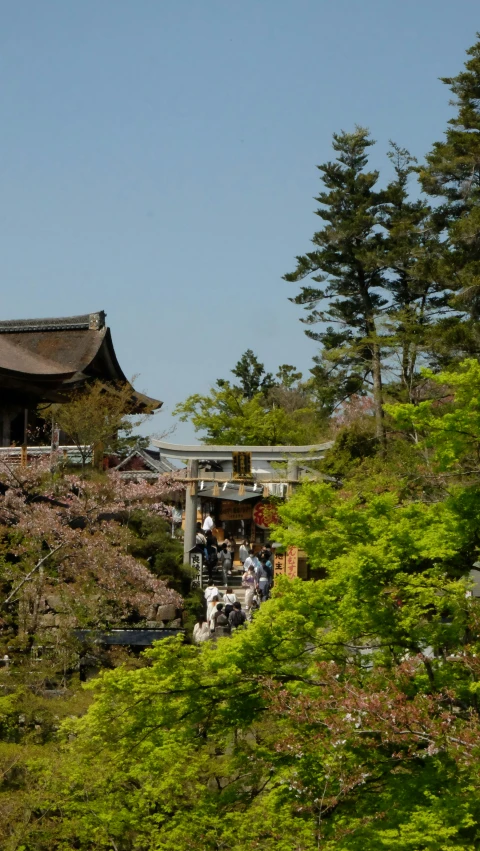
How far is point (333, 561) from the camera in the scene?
10.3 meters

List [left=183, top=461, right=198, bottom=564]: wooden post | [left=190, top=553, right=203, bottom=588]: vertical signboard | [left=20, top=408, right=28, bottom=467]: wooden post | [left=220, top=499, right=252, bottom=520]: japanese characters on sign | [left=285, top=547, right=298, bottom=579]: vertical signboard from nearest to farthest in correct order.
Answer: [left=20, top=408, right=28, bottom=467]: wooden post → [left=285, top=547, right=298, bottom=579]: vertical signboard → [left=190, top=553, right=203, bottom=588]: vertical signboard → [left=183, top=461, right=198, bottom=564]: wooden post → [left=220, top=499, right=252, bottom=520]: japanese characters on sign

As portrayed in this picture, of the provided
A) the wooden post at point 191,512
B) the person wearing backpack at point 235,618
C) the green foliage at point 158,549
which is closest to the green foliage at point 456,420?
the person wearing backpack at point 235,618

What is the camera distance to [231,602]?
21844mm

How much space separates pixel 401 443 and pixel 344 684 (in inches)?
614

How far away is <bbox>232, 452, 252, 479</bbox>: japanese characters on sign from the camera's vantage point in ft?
88.5

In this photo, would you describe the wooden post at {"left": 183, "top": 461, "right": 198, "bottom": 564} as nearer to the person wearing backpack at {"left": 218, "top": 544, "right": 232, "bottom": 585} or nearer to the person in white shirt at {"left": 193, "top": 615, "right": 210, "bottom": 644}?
the person wearing backpack at {"left": 218, "top": 544, "right": 232, "bottom": 585}

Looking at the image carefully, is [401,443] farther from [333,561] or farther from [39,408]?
[333,561]

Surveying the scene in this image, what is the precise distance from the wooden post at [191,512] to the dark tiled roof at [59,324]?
10140 mm

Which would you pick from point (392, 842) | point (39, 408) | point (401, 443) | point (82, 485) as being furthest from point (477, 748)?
point (39, 408)

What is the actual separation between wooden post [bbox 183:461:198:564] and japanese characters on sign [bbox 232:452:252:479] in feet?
3.34

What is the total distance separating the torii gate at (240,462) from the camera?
26.1 metres

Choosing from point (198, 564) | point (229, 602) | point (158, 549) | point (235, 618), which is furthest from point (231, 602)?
point (158, 549)

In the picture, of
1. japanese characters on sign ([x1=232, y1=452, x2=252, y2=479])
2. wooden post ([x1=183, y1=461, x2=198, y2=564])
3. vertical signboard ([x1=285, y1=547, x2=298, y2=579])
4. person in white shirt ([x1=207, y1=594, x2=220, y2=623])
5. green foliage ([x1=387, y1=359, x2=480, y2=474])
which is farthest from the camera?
japanese characters on sign ([x1=232, y1=452, x2=252, y2=479])

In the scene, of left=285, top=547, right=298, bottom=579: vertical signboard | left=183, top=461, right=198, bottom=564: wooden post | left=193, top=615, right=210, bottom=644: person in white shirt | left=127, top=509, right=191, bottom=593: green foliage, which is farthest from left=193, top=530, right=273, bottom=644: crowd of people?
left=183, top=461, right=198, bottom=564: wooden post
